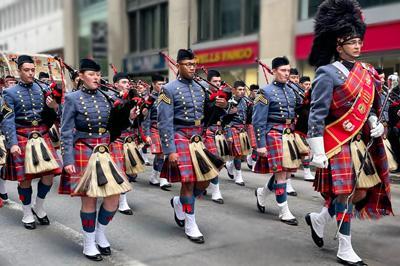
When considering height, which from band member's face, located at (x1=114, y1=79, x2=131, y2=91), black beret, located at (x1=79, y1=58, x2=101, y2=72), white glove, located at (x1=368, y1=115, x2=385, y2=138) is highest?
black beret, located at (x1=79, y1=58, x2=101, y2=72)

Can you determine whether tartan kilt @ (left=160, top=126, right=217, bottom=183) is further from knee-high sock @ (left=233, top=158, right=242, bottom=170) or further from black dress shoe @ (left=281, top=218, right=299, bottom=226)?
knee-high sock @ (left=233, top=158, right=242, bottom=170)

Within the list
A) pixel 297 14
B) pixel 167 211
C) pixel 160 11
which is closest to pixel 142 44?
pixel 160 11

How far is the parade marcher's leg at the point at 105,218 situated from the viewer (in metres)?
4.50

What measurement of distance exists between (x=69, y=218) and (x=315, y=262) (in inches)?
127

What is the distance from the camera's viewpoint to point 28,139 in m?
5.71

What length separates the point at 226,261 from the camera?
442cm

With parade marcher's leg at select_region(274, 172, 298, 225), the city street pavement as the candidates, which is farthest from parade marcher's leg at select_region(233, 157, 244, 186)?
parade marcher's leg at select_region(274, 172, 298, 225)

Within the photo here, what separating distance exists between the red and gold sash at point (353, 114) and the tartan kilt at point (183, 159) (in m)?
1.49

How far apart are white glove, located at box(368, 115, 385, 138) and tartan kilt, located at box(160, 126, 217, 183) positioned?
1849 mm

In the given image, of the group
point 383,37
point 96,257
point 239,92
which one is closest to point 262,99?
point 96,257

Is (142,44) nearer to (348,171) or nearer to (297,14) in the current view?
(297,14)

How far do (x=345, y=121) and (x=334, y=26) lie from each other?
2.76 feet

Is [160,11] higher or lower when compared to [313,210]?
higher

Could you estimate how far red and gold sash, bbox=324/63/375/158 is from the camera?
13.5ft
